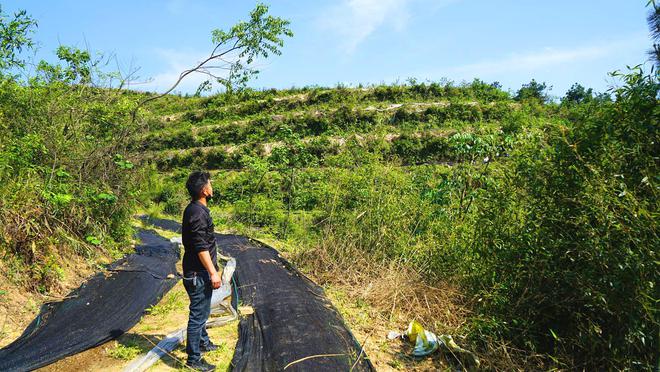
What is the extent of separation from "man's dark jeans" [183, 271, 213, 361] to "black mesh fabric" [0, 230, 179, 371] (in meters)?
1.23

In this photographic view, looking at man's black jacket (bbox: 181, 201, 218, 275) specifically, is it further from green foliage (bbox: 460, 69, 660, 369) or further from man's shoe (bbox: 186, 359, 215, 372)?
green foliage (bbox: 460, 69, 660, 369)

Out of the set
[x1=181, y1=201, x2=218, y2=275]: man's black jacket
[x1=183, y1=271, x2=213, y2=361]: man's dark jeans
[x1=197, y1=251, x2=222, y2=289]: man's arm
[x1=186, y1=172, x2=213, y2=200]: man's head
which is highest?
[x1=186, y1=172, x2=213, y2=200]: man's head

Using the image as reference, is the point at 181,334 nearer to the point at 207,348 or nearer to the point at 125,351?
the point at 207,348

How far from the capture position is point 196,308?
3469 mm

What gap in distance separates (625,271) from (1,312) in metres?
5.69

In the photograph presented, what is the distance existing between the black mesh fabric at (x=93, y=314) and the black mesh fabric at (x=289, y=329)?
4.10 ft

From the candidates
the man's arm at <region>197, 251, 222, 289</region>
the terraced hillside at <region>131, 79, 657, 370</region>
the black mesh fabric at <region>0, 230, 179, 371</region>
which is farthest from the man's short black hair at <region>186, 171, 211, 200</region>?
the terraced hillside at <region>131, 79, 657, 370</region>

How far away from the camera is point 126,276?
611 cm

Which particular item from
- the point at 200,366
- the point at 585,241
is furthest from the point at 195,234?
the point at 585,241

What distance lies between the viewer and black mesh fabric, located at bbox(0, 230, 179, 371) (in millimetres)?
3713

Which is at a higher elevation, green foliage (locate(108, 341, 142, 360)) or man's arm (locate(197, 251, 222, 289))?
man's arm (locate(197, 251, 222, 289))

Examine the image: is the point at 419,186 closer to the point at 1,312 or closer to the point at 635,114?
the point at 635,114

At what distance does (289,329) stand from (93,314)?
239cm

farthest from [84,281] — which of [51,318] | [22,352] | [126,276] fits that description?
[22,352]
